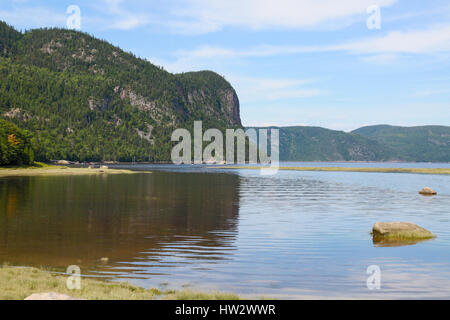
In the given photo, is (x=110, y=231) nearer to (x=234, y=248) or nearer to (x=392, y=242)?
(x=234, y=248)

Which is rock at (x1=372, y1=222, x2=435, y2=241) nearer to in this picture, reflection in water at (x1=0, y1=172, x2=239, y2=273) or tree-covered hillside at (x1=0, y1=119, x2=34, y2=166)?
reflection in water at (x1=0, y1=172, x2=239, y2=273)

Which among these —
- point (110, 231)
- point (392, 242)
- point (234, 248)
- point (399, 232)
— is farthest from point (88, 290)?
point (399, 232)

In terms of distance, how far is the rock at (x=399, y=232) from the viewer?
32.6 meters

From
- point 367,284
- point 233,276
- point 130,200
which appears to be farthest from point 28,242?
point 130,200

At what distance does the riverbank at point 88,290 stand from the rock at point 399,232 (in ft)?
64.2

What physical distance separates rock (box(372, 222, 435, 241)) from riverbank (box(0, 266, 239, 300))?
19578 millimetres

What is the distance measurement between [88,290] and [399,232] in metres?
24.2

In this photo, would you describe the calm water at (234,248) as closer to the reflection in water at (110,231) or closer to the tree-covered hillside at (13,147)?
the reflection in water at (110,231)

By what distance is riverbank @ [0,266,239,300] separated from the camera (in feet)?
51.7

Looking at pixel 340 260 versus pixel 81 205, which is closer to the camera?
pixel 340 260

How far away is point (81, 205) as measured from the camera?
170 ft

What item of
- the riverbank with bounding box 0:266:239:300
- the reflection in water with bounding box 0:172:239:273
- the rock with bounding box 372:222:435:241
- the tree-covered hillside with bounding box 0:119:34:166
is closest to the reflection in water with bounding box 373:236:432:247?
the rock with bounding box 372:222:435:241
